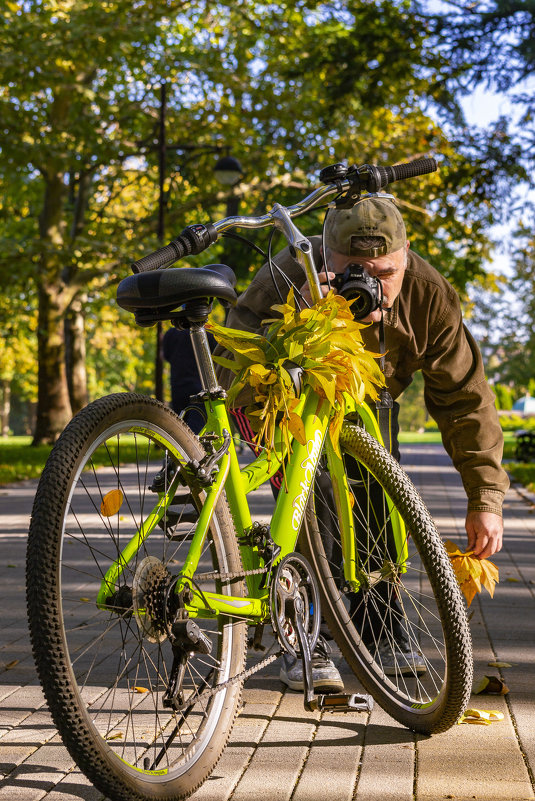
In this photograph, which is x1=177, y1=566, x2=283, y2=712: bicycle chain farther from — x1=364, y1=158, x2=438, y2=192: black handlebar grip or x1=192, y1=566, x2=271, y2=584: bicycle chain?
x1=364, y1=158, x2=438, y2=192: black handlebar grip

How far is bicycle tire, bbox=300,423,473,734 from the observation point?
3.22 m

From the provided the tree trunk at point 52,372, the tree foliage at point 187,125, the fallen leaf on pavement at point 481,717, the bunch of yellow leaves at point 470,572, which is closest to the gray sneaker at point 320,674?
the fallen leaf on pavement at point 481,717

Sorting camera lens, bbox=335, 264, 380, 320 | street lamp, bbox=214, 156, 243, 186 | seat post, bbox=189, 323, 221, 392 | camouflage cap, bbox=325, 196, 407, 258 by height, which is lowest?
seat post, bbox=189, 323, 221, 392

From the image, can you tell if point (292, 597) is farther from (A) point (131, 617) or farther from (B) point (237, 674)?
(A) point (131, 617)

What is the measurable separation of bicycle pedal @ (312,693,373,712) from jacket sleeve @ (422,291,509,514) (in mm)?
821

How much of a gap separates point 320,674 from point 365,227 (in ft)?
5.18

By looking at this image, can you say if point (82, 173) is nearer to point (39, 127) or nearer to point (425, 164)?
point (39, 127)

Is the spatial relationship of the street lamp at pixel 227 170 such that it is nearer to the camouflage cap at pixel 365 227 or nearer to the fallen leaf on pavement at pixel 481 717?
the camouflage cap at pixel 365 227

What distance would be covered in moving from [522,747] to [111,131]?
70.2 ft

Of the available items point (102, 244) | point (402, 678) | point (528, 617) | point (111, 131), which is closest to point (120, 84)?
point (111, 131)

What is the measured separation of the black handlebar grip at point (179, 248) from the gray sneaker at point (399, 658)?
1607 mm

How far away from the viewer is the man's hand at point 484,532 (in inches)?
144

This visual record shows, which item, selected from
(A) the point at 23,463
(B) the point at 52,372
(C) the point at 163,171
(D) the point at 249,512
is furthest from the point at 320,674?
(B) the point at 52,372

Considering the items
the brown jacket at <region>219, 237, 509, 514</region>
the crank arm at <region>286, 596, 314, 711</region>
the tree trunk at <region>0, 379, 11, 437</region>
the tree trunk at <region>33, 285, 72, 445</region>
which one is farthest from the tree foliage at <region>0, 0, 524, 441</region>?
the tree trunk at <region>0, 379, 11, 437</region>
